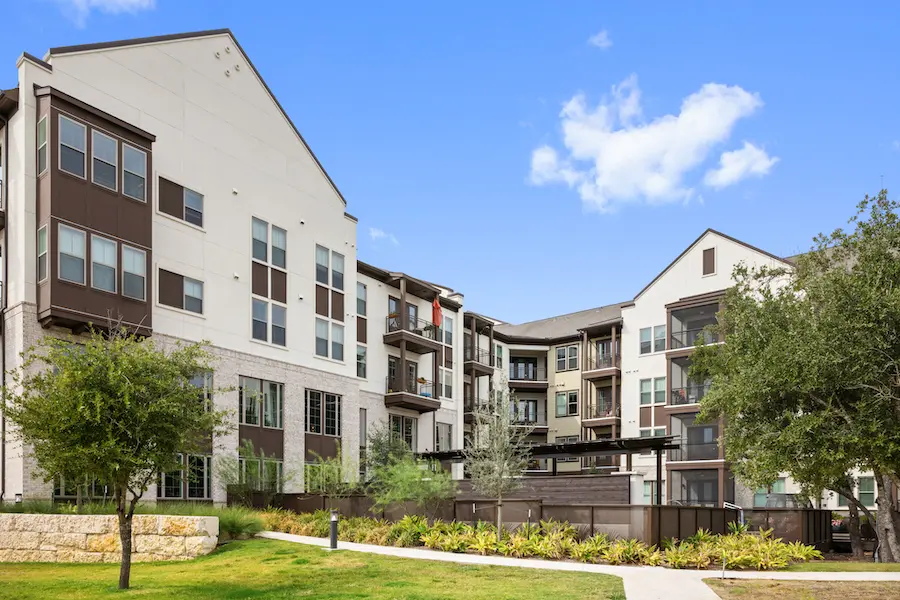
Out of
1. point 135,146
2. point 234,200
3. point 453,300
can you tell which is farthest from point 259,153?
point 453,300

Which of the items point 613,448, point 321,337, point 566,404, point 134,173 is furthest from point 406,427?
point 134,173

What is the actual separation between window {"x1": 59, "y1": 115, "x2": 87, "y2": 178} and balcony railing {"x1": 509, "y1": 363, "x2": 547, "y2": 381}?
41.3 metres

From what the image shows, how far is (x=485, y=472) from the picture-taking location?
26125 millimetres

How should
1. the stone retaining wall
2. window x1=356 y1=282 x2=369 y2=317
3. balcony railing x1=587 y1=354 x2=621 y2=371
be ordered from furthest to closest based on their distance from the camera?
balcony railing x1=587 y1=354 x2=621 y2=371
window x1=356 y1=282 x2=369 y2=317
the stone retaining wall

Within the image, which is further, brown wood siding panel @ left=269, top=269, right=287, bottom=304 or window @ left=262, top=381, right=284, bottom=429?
brown wood siding panel @ left=269, top=269, right=287, bottom=304

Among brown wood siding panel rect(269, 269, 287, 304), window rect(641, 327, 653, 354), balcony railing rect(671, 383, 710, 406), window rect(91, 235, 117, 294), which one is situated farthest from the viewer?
window rect(641, 327, 653, 354)

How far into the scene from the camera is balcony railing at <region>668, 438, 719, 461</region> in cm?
4625

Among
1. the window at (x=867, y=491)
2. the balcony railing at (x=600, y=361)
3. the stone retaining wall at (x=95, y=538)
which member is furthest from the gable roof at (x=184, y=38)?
the window at (x=867, y=491)

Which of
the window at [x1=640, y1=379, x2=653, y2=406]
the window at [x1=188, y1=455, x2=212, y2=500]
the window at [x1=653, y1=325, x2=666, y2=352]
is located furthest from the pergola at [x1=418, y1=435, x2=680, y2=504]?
the window at [x1=653, y1=325, x2=666, y2=352]

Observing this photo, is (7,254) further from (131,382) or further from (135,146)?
(131,382)

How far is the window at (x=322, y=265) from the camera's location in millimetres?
42469

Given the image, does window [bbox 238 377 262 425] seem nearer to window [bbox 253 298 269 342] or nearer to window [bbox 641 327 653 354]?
window [bbox 253 298 269 342]

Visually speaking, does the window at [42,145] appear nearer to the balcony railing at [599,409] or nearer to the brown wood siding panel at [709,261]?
the brown wood siding panel at [709,261]

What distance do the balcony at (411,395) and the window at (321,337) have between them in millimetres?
6053
